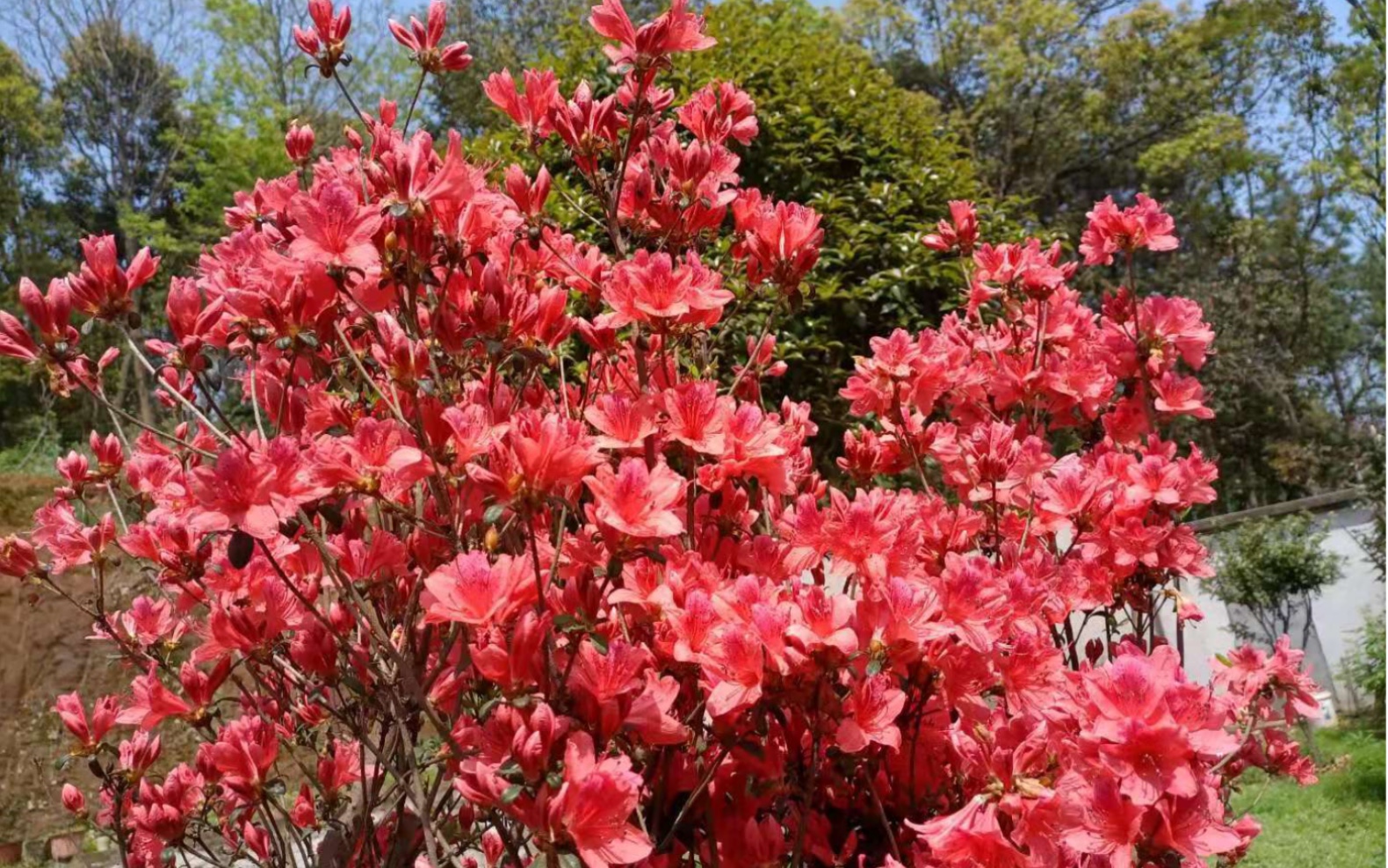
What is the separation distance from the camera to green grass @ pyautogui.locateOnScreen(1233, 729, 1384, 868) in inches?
179

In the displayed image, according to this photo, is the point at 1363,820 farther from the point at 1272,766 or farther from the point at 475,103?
the point at 475,103

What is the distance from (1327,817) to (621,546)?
592 centimetres

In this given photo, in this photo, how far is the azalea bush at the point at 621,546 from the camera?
0.87 meters

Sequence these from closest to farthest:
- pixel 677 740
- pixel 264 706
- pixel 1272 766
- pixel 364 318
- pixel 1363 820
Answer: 1. pixel 677 740
2. pixel 364 318
3. pixel 1272 766
4. pixel 264 706
5. pixel 1363 820

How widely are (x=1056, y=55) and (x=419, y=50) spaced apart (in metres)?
16.0

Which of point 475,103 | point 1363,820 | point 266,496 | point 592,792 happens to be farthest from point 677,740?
point 475,103

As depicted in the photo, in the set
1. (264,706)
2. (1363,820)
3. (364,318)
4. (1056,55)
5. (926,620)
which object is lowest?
(1363,820)

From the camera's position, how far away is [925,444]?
1.57 m

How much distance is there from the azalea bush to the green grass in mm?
3451

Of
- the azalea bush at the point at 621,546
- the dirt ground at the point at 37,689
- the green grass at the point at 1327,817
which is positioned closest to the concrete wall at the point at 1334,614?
the green grass at the point at 1327,817

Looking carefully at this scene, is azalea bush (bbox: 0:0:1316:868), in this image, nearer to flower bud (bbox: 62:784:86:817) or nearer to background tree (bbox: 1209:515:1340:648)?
flower bud (bbox: 62:784:86:817)

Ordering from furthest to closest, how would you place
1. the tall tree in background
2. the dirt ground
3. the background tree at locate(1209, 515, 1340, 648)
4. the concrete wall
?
1. the tall tree in background
2. the concrete wall
3. the background tree at locate(1209, 515, 1340, 648)
4. the dirt ground

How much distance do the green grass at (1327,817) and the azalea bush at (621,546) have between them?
3.45 metres

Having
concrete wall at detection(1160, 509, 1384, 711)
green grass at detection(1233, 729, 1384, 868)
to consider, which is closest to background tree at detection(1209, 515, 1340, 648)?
concrete wall at detection(1160, 509, 1384, 711)
